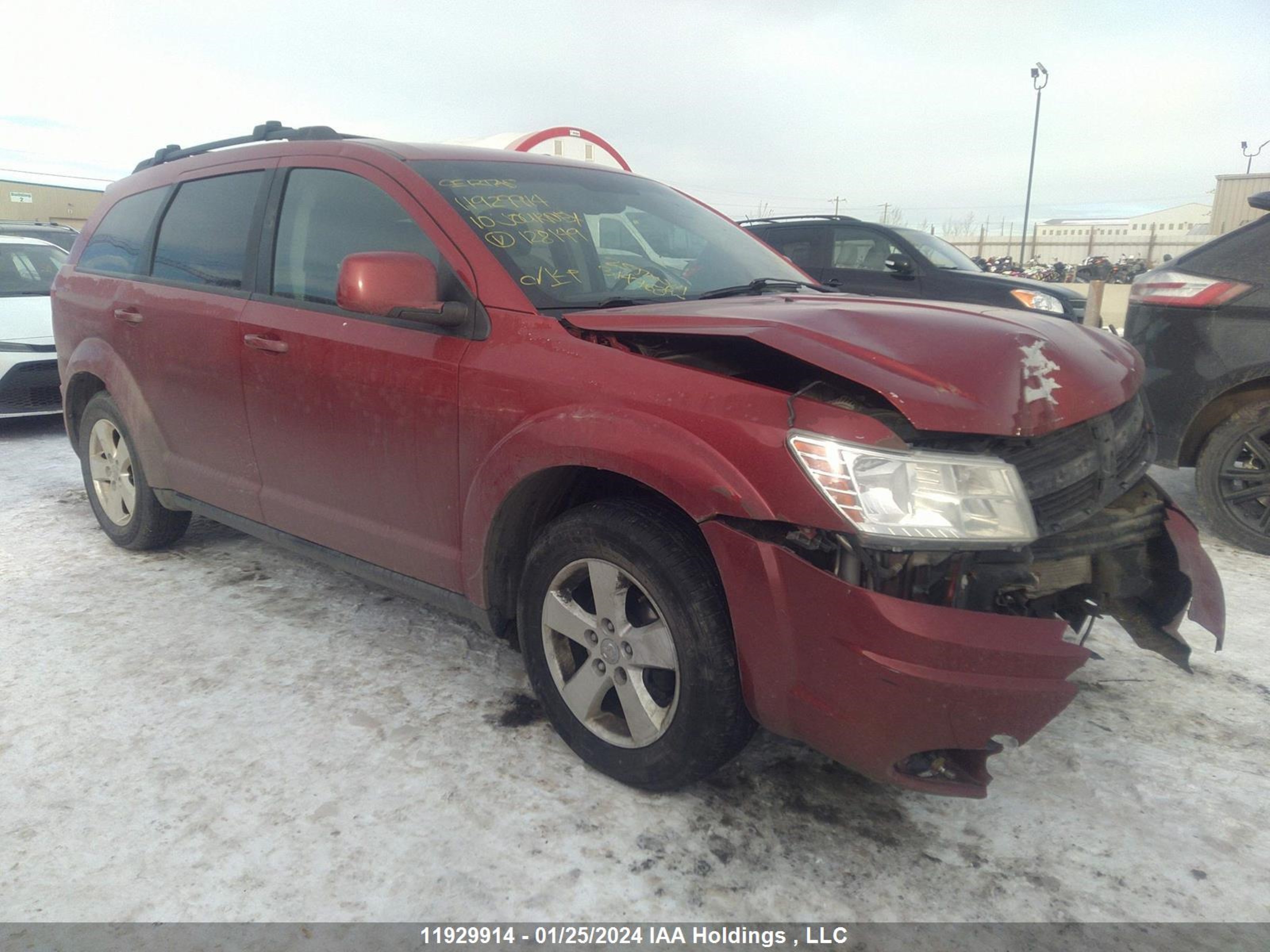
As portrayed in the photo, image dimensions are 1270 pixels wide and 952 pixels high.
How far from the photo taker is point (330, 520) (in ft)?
10.3

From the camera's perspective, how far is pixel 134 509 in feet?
13.8

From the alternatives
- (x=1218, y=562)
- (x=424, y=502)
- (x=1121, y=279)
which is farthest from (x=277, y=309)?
(x=1121, y=279)

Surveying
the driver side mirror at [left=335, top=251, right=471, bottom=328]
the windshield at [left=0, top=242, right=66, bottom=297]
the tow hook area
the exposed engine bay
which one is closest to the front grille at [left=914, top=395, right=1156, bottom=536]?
the exposed engine bay

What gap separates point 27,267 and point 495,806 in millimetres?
7962

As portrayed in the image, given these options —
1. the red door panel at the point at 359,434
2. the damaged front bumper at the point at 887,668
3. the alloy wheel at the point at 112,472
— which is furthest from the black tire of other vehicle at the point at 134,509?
the damaged front bumper at the point at 887,668

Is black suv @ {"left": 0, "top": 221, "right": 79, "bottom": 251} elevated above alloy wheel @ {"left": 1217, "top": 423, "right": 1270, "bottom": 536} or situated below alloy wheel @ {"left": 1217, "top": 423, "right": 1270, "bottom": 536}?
above

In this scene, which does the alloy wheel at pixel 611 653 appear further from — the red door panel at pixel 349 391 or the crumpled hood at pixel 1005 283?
the crumpled hood at pixel 1005 283

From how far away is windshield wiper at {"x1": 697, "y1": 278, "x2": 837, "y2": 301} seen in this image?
2.92m

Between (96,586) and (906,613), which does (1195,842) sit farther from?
(96,586)

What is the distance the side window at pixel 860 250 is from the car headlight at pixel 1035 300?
3.86ft

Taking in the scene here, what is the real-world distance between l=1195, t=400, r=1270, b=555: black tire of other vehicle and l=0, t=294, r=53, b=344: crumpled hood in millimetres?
7701

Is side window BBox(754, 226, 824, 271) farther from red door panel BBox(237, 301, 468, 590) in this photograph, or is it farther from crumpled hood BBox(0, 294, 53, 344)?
red door panel BBox(237, 301, 468, 590)

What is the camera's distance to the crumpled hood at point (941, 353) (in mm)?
1933

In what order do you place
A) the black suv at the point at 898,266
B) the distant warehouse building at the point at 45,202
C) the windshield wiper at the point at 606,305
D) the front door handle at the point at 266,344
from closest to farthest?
the windshield wiper at the point at 606,305 < the front door handle at the point at 266,344 < the black suv at the point at 898,266 < the distant warehouse building at the point at 45,202
